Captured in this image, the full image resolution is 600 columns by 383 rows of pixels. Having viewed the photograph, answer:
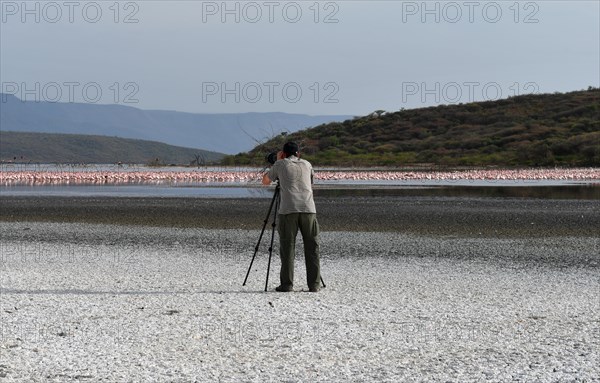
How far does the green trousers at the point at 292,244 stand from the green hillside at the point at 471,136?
6504 cm

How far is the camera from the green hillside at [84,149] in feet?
527

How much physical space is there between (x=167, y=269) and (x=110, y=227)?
8216 millimetres

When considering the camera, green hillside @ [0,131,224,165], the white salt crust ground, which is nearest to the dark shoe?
the white salt crust ground

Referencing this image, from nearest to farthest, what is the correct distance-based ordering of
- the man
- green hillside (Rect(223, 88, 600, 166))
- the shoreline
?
the man < the shoreline < green hillside (Rect(223, 88, 600, 166))

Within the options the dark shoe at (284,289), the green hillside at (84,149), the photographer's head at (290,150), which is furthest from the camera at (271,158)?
the green hillside at (84,149)

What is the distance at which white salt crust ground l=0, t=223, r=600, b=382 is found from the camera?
8.28m

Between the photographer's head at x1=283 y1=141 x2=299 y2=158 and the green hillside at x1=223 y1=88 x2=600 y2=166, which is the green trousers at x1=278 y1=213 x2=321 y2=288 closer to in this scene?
the photographer's head at x1=283 y1=141 x2=299 y2=158

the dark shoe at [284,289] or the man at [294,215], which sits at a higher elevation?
the man at [294,215]

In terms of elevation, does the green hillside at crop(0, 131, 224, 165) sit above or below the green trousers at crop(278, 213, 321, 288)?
above

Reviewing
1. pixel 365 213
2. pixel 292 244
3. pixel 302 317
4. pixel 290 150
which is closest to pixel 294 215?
pixel 292 244

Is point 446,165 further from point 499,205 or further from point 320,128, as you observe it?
point 499,205

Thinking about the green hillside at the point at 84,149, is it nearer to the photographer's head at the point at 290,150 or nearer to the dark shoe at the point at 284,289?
the photographer's head at the point at 290,150

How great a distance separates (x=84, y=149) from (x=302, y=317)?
554ft

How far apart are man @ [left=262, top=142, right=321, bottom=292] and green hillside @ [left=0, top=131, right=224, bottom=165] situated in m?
143
